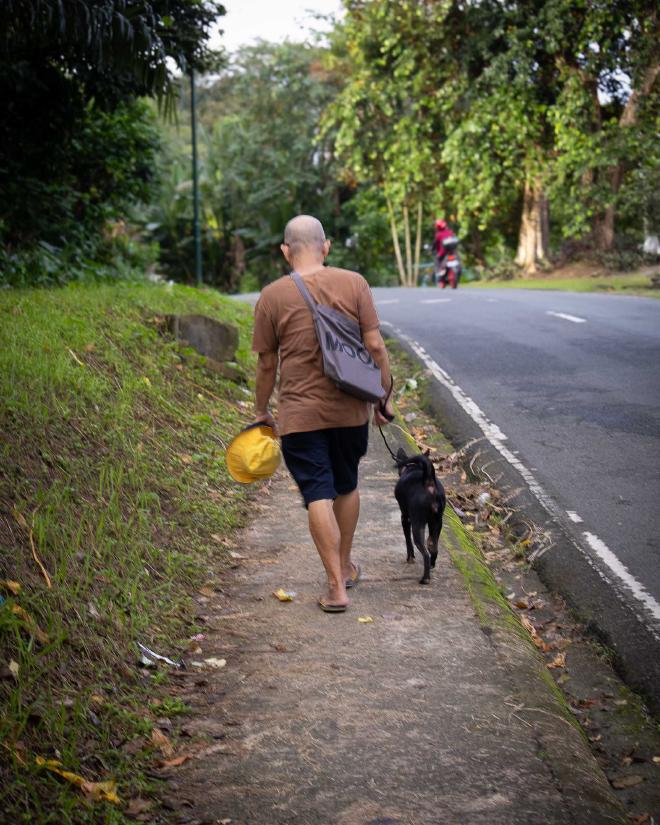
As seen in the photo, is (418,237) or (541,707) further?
(418,237)

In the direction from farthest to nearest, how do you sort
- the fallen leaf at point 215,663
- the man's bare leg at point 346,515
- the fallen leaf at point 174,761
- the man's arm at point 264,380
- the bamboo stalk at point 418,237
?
the bamboo stalk at point 418,237
the man's bare leg at point 346,515
the man's arm at point 264,380
the fallen leaf at point 215,663
the fallen leaf at point 174,761

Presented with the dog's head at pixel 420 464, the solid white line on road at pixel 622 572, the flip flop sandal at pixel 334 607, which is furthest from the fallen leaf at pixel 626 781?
the dog's head at pixel 420 464

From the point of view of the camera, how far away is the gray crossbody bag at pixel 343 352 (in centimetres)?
489

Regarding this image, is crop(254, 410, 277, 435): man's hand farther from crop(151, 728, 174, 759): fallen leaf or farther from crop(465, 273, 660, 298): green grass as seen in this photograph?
crop(465, 273, 660, 298): green grass

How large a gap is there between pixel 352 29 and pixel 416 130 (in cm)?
404

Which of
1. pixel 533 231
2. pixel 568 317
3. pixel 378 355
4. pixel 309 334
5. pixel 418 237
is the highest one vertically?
pixel 533 231

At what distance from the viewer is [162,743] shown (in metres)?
3.88

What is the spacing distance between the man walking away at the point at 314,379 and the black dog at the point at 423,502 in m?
0.50

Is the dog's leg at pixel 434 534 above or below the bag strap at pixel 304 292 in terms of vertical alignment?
below

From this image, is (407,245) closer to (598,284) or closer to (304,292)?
(598,284)

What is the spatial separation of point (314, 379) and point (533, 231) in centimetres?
2863

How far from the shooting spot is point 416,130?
33000mm

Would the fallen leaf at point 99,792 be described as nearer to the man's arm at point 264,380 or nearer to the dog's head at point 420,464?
the man's arm at point 264,380

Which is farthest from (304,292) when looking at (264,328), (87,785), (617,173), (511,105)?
(617,173)
